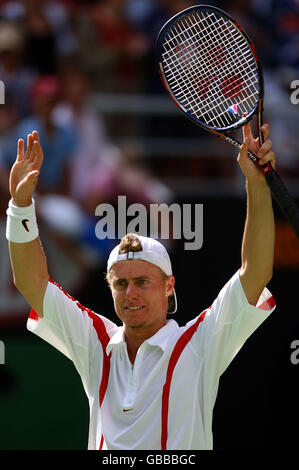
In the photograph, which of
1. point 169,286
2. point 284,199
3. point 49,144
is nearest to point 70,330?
point 169,286

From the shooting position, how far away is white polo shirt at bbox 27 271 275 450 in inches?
166

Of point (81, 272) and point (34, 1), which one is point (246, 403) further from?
point (34, 1)

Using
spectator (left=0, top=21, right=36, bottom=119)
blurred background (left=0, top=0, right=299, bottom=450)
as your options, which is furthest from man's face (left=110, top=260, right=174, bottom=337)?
spectator (left=0, top=21, right=36, bottom=119)

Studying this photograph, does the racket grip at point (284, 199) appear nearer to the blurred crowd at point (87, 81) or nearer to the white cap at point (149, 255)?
the white cap at point (149, 255)

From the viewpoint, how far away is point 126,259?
14.7 ft

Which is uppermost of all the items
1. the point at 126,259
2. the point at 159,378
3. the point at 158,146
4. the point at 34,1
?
the point at 34,1

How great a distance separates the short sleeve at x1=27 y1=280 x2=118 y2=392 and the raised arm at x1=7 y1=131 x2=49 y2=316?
46mm

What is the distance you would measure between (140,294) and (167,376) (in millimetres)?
381

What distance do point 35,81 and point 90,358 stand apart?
493 centimetres

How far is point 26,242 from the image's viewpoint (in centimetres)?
445

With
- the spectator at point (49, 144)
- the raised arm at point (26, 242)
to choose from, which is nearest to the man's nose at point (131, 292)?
the raised arm at point (26, 242)

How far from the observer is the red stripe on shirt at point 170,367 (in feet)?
13.8

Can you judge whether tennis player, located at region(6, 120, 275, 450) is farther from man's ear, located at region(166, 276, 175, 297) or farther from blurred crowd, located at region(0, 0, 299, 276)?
blurred crowd, located at region(0, 0, 299, 276)
